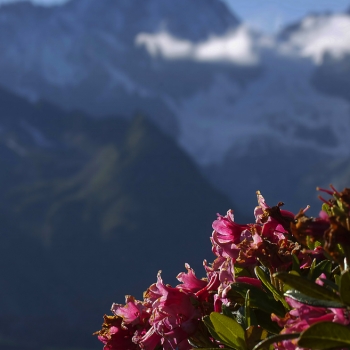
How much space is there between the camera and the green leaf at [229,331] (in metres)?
0.73

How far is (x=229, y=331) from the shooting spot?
2.42 ft

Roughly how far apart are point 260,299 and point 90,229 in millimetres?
80558

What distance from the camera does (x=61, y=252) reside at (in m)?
78.3

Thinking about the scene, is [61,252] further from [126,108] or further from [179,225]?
[126,108]

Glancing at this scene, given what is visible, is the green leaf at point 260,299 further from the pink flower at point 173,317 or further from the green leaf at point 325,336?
the green leaf at point 325,336

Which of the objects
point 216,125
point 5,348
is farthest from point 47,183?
point 216,125

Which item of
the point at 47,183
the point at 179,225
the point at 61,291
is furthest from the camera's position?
the point at 47,183

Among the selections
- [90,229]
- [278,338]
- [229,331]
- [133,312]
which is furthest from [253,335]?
[90,229]

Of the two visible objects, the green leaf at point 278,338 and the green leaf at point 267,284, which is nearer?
the green leaf at point 278,338

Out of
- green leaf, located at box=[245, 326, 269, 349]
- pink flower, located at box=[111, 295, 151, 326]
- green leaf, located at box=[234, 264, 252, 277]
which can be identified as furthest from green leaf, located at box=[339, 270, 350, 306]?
pink flower, located at box=[111, 295, 151, 326]

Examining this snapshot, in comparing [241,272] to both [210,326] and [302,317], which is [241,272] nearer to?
[210,326]

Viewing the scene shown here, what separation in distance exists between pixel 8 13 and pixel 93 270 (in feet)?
278

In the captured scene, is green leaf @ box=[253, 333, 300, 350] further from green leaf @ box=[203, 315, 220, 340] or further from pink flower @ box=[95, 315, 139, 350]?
pink flower @ box=[95, 315, 139, 350]

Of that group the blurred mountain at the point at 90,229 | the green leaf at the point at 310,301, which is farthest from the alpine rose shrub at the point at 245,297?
the blurred mountain at the point at 90,229
